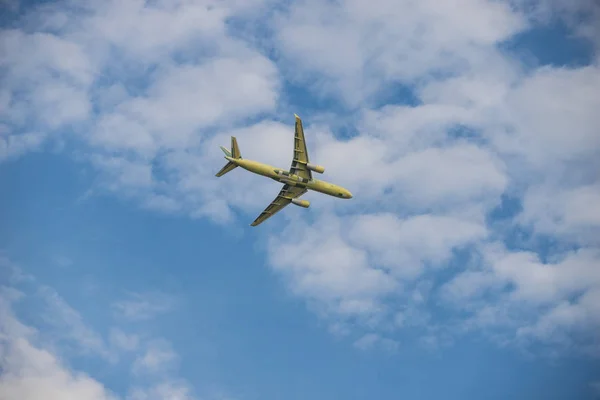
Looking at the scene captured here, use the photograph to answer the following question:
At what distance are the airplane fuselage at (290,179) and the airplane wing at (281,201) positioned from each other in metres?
2.69

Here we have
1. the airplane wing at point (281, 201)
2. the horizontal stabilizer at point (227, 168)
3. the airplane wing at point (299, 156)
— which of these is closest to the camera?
the airplane wing at point (299, 156)

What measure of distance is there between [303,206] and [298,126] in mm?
22969

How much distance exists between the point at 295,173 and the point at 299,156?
15.5 feet

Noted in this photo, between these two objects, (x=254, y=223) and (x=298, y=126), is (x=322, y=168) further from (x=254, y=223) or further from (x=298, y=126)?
(x=254, y=223)

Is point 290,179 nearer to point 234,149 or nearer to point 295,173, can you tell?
point 295,173

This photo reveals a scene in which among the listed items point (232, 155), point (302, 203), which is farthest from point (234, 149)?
point (302, 203)

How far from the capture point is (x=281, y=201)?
196000 millimetres

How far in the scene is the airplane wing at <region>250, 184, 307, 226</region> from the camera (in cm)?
Answer: 19219

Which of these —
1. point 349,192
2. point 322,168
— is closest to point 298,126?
point 322,168

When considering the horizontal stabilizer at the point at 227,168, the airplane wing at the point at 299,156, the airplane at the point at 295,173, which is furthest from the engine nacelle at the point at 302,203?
the horizontal stabilizer at the point at 227,168

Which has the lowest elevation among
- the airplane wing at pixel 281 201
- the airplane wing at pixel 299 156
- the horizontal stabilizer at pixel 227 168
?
the horizontal stabilizer at pixel 227 168

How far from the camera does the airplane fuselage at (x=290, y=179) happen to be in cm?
18338

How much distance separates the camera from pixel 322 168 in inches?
Result: 7259

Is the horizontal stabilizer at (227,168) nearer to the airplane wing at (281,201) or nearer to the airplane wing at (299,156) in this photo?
the airplane wing at (299,156)
